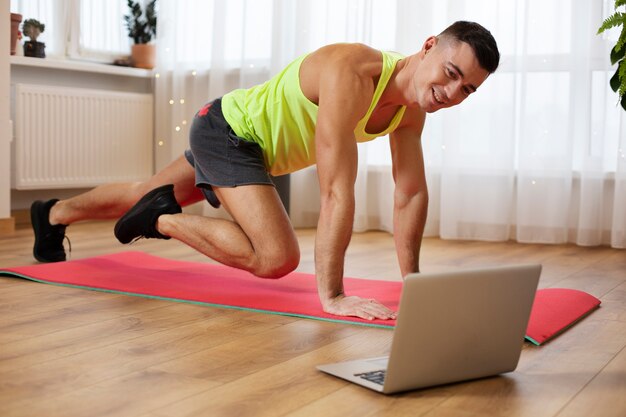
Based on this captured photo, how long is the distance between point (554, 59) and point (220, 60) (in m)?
1.67

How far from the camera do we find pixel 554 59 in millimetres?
3568

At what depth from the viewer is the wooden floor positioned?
133 cm

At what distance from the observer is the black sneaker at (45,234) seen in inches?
110

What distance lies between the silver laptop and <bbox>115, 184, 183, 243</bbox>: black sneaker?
1.04 m

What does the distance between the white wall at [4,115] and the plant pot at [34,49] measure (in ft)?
1.84

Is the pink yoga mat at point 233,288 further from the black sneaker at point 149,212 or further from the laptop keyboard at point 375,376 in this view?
the laptop keyboard at point 375,376

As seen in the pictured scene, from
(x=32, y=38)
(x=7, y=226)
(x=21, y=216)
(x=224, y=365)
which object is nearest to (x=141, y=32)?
(x=32, y=38)

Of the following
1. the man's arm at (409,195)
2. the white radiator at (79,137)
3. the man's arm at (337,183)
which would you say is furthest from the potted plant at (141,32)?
the man's arm at (337,183)

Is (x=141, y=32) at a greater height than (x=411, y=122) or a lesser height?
greater

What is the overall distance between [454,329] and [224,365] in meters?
0.44

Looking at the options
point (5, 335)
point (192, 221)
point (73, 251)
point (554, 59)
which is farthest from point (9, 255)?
point (554, 59)

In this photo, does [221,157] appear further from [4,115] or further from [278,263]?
[4,115]

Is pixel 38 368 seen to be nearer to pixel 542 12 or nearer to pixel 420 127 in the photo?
pixel 420 127

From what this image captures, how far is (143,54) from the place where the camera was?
463cm
